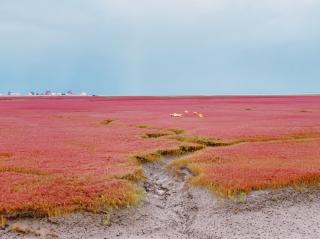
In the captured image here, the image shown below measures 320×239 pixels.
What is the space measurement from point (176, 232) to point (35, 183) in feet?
18.5

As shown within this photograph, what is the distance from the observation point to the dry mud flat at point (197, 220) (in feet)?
52.1

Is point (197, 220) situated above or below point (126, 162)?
below

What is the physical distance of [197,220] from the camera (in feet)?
56.1

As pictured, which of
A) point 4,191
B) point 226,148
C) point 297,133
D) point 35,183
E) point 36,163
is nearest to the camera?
point 4,191

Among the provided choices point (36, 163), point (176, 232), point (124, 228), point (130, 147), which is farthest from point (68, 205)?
point (130, 147)

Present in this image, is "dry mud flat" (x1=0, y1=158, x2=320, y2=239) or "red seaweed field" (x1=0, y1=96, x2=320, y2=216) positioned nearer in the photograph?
"dry mud flat" (x1=0, y1=158, x2=320, y2=239)

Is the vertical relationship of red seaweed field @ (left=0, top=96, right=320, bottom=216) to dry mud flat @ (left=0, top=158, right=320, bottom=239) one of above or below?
above

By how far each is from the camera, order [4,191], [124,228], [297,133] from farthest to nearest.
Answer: [297,133], [4,191], [124,228]

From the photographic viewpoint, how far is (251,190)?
18766 mm

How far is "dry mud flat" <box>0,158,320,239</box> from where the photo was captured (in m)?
15.9

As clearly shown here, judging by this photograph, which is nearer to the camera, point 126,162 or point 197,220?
point 197,220

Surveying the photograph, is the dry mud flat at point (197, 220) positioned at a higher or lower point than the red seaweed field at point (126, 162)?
lower

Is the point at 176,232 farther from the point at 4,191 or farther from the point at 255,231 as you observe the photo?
the point at 4,191

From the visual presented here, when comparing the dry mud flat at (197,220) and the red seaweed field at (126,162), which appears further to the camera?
the red seaweed field at (126,162)
